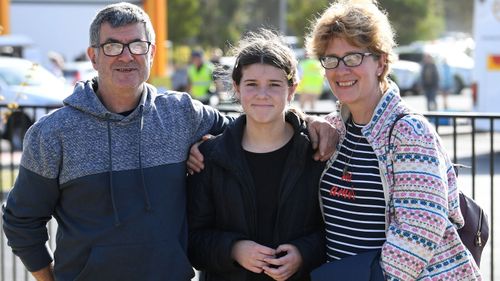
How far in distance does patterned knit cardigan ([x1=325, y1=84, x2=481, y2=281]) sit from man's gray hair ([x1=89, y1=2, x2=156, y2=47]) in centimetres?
110

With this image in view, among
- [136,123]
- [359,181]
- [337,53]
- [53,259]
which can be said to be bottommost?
[53,259]

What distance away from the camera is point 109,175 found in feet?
11.3

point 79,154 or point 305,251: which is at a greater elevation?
point 79,154

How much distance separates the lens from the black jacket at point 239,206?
351cm

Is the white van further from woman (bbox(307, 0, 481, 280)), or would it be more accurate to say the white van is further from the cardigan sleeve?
the cardigan sleeve

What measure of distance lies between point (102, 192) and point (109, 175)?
76 millimetres

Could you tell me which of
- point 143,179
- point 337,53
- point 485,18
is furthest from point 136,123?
point 485,18

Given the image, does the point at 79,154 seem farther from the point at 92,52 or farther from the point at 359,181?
the point at 359,181

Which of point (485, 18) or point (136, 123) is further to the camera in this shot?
point (485, 18)

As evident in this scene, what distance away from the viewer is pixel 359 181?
10.9 ft

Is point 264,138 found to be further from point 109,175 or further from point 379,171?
point 109,175

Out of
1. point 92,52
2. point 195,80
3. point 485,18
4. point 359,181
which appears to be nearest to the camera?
point 359,181

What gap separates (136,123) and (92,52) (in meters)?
0.36

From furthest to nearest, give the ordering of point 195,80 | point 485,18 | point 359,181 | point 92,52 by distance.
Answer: point 195,80
point 485,18
point 92,52
point 359,181
